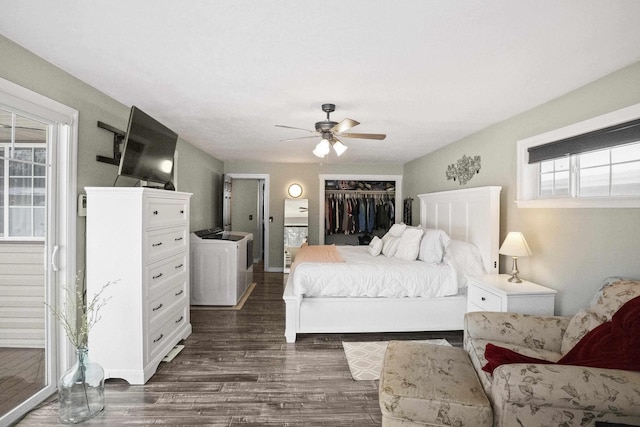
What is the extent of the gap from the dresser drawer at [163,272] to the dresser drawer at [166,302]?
8cm

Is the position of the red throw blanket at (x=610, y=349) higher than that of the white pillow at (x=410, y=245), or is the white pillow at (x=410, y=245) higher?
the white pillow at (x=410, y=245)

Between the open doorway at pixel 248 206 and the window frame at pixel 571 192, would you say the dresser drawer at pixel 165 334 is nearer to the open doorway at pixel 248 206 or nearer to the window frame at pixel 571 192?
the window frame at pixel 571 192

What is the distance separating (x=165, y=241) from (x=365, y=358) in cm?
198

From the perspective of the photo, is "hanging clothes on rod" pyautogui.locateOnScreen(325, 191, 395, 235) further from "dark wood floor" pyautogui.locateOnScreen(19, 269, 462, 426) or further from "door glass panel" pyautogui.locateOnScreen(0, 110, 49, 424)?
"door glass panel" pyautogui.locateOnScreen(0, 110, 49, 424)

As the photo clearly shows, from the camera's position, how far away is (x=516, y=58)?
188 centimetres

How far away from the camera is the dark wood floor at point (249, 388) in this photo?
195cm

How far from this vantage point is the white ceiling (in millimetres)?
1447

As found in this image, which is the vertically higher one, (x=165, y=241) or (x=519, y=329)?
(x=165, y=241)

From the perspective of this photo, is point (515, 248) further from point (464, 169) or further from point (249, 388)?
point (249, 388)

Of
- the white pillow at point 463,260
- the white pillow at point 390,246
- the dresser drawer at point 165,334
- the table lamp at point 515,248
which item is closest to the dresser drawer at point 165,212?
the dresser drawer at point 165,334

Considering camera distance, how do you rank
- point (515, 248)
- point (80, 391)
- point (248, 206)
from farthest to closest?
point (248, 206) → point (515, 248) → point (80, 391)

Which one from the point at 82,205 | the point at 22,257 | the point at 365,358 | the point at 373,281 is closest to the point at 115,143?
the point at 82,205

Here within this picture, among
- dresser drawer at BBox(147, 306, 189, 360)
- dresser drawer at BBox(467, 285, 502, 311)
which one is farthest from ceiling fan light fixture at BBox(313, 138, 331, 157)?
dresser drawer at BBox(147, 306, 189, 360)

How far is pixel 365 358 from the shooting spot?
2732 millimetres
